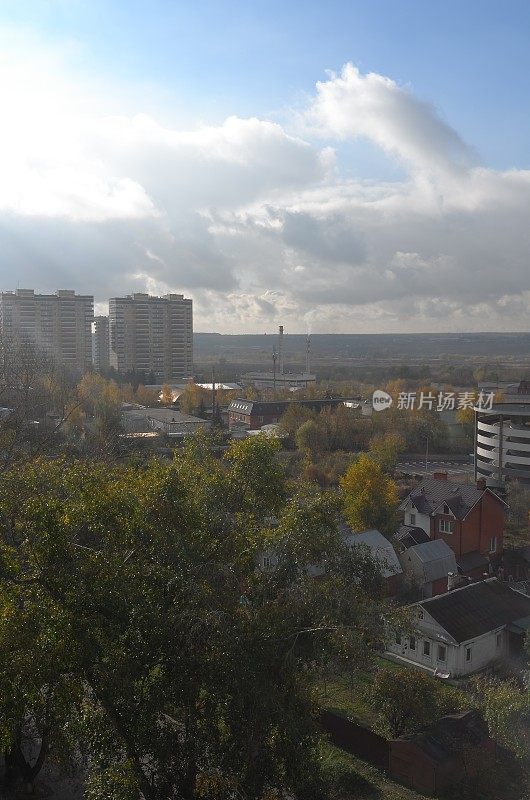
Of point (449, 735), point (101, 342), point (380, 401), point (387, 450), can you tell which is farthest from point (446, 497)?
point (101, 342)

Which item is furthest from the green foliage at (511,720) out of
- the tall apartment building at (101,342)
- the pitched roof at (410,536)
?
the tall apartment building at (101,342)

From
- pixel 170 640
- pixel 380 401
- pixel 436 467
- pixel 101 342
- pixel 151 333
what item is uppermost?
pixel 151 333

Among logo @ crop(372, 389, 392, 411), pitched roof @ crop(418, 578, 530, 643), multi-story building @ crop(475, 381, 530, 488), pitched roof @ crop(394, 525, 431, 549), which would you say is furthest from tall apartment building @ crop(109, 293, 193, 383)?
pitched roof @ crop(418, 578, 530, 643)

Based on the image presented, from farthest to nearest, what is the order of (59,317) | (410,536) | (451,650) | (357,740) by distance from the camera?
(59,317) < (410,536) < (451,650) < (357,740)

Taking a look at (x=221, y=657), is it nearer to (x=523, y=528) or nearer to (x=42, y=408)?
(x=42, y=408)

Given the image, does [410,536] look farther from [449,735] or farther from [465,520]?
[449,735]

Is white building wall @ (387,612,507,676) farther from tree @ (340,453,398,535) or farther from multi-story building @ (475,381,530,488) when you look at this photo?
multi-story building @ (475,381,530,488)

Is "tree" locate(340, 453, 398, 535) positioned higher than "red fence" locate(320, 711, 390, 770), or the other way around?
"tree" locate(340, 453, 398, 535)
